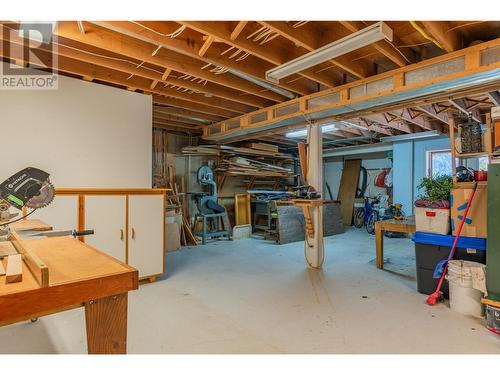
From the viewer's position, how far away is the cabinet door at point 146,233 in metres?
3.39

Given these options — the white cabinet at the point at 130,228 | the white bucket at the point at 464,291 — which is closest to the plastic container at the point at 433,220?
the white bucket at the point at 464,291

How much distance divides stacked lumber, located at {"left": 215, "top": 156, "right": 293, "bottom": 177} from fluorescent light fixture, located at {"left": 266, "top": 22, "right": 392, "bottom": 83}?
12.2 ft

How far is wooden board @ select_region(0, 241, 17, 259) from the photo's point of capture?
1.16 metres

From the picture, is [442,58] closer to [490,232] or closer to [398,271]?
[490,232]

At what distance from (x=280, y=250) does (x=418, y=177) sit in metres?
4.07

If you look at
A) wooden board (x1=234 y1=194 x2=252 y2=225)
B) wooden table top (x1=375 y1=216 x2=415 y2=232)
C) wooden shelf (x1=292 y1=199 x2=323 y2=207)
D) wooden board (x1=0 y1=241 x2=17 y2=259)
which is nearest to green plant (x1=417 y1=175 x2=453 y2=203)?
wooden table top (x1=375 y1=216 x2=415 y2=232)

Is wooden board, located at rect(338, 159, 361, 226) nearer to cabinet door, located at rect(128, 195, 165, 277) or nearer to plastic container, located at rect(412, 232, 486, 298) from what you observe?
plastic container, located at rect(412, 232, 486, 298)

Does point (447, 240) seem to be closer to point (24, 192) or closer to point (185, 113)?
point (24, 192)

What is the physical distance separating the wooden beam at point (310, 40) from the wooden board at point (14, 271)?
230 cm

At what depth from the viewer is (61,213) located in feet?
9.80

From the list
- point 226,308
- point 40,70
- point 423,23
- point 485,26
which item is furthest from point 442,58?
point 40,70

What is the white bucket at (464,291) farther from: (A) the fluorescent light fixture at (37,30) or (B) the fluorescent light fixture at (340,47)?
(A) the fluorescent light fixture at (37,30)

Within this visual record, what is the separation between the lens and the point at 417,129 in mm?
6402

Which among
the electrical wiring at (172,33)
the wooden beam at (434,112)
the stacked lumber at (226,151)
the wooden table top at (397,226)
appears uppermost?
the electrical wiring at (172,33)
